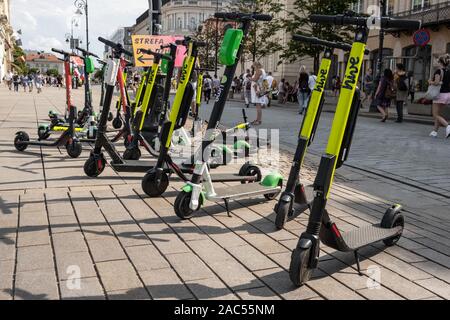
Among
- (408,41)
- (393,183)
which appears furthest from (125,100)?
(408,41)

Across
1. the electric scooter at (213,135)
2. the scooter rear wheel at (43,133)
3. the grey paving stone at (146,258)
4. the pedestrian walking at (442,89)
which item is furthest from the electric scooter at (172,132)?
the pedestrian walking at (442,89)

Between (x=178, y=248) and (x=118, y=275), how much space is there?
0.65 meters

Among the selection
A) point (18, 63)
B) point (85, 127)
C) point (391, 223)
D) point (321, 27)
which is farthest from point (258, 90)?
point (18, 63)

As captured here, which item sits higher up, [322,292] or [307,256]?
[307,256]

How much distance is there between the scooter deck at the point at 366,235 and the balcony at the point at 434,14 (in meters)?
26.9

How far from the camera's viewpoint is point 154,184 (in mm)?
5121

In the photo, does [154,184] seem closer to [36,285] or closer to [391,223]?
[36,285]

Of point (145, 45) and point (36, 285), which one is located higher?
point (145, 45)

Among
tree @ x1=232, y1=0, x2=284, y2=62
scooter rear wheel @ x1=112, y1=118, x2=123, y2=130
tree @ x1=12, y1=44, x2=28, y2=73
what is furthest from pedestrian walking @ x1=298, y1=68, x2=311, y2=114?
tree @ x1=12, y1=44, x2=28, y2=73

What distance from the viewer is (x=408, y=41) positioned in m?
31.8

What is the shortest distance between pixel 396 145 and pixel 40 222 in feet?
27.0

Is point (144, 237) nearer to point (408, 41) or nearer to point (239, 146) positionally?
point (239, 146)

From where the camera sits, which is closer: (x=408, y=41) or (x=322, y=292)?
(x=322, y=292)
